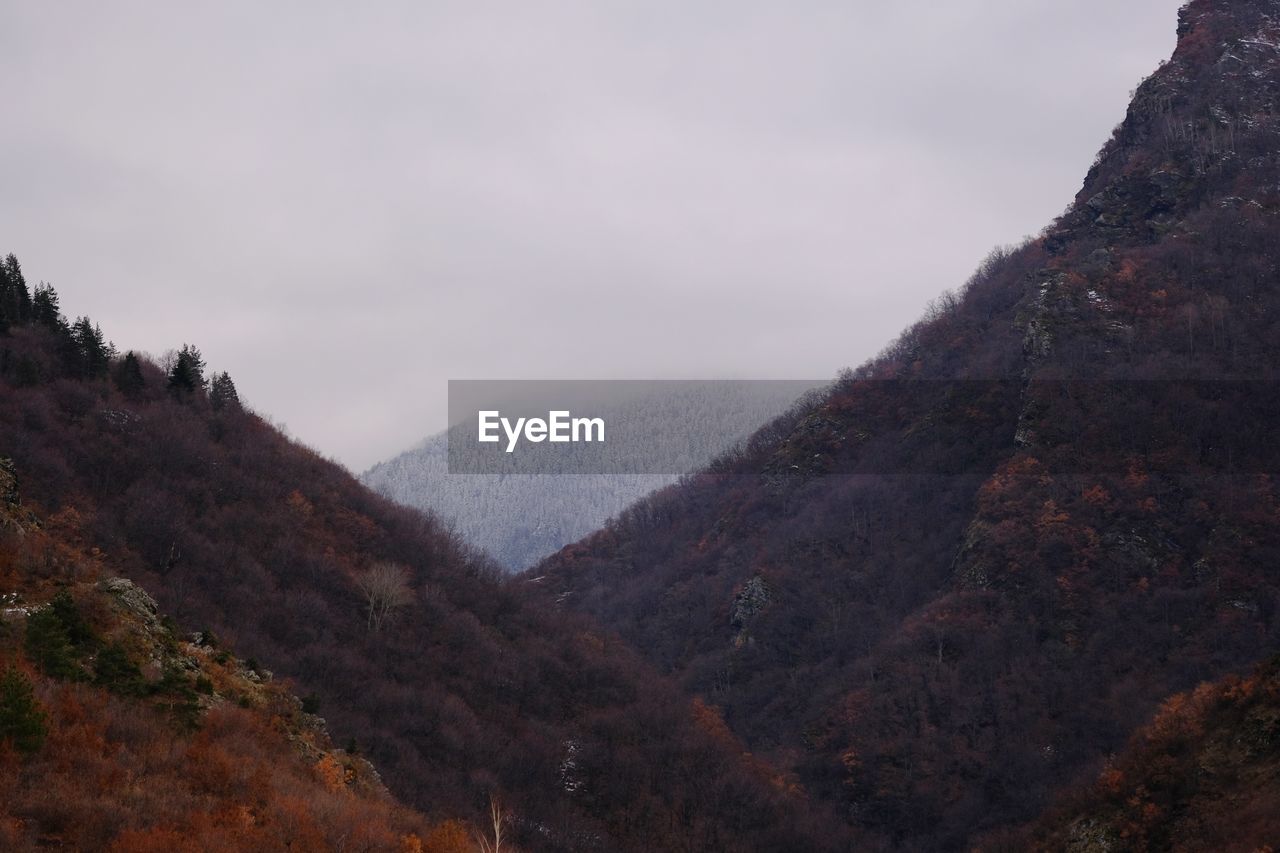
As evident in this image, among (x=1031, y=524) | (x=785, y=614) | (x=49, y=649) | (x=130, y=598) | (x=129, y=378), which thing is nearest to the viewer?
(x=49, y=649)

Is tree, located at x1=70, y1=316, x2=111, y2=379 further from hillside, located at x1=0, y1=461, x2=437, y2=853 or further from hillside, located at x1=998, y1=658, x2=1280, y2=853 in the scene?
hillside, located at x1=998, y1=658, x2=1280, y2=853

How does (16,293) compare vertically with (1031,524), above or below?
above

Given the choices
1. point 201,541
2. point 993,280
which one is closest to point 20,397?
point 201,541

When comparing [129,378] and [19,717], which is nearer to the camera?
[19,717]

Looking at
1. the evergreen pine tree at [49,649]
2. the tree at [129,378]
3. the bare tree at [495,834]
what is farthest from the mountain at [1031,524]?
the evergreen pine tree at [49,649]

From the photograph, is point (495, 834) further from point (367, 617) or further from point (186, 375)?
point (186, 375)

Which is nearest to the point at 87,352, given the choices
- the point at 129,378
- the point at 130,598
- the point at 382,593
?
the point at 129,378

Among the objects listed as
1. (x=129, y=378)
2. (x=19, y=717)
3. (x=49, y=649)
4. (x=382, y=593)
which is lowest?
(x=382, y=593)

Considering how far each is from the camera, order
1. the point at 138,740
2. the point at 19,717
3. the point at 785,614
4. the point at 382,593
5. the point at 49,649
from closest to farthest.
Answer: the point at 19,717, the point at 138,740, the point at 49,649, the point at 382,593, the point at 785,614
